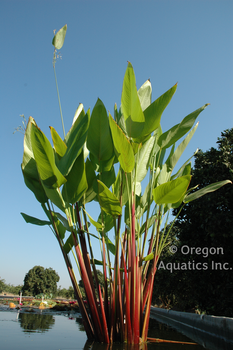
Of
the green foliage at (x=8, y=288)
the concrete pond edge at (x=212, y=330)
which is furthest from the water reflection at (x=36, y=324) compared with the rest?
the green foliage at (x=8, y=288)

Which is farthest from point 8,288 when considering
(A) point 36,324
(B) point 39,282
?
(A) point 36,324

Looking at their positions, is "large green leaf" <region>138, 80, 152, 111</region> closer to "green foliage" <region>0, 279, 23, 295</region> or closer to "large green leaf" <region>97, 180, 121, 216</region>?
"large green leaf" <region>97, 180, 121, 216</region>

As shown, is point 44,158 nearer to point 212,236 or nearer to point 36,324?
point 36,324

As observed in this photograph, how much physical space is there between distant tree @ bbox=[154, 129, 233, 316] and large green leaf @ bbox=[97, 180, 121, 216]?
11.2 ft

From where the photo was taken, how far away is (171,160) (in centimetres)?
278

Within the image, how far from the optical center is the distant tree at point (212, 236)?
483 centimetres

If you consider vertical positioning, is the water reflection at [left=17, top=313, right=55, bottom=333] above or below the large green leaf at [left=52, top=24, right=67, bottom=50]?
below

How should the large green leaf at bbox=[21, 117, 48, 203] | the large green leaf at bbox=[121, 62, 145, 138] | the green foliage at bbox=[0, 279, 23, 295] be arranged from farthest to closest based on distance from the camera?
the green foliage at bbox=[0, 279, 23, 295]
the large green leaf at bbox=[21, 117, 48, 203]
the large green leaf at bbox=[121, 62, 145, 138]

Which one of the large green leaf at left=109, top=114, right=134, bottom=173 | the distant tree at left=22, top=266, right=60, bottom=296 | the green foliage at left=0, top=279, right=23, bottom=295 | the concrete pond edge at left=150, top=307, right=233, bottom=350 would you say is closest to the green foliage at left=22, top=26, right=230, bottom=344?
→ the large green leaf at left=109, top=114, right=134, bottom=173

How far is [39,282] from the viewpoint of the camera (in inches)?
1260

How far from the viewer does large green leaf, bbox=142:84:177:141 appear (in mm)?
2178

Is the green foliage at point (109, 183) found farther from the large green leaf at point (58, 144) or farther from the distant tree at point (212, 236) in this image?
the distant tree at point (212, 236)

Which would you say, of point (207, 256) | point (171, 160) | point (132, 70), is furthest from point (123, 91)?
point (207, 256)

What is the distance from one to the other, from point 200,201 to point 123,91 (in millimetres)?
4115
